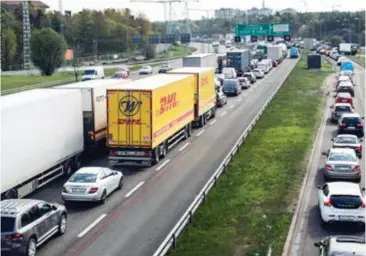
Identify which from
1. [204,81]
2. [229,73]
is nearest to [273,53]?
[229,73]

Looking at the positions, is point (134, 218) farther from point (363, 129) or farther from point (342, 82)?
point (342, 82)

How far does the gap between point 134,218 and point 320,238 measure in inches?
231

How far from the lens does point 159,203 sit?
78.0ft

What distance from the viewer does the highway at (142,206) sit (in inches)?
750

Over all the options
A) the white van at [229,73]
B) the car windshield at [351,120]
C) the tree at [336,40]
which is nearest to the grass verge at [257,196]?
the car windshield at [351,120]

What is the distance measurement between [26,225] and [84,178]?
6.08 m

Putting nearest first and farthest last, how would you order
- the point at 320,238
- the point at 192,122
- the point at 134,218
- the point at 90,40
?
the point at 320,238
the point at 134,218
the point at 192,122
the point at 90,40

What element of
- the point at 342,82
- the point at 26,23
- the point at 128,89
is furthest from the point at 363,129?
the point at 26,23

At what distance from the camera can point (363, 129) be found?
38.9 metres

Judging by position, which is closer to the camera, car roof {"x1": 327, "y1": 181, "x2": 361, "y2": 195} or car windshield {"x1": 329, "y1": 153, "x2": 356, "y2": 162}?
car roof {"x1": 327, "y1": 181, "x2": 361, "y2": 195}

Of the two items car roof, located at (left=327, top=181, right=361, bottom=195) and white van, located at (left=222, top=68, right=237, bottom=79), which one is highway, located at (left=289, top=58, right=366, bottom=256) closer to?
car roof, located at (left=327, top=181, right=361, bottom=195)

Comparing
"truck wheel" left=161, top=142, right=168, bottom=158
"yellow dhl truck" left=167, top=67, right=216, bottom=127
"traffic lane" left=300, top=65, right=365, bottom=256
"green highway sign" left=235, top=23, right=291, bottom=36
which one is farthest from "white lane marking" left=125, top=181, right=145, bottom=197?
"green highway sign" left=235, top=23, right=291, bottom=36

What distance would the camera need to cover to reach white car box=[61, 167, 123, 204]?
23000 mm

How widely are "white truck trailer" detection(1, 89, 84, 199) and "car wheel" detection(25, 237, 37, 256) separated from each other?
15.0ft
